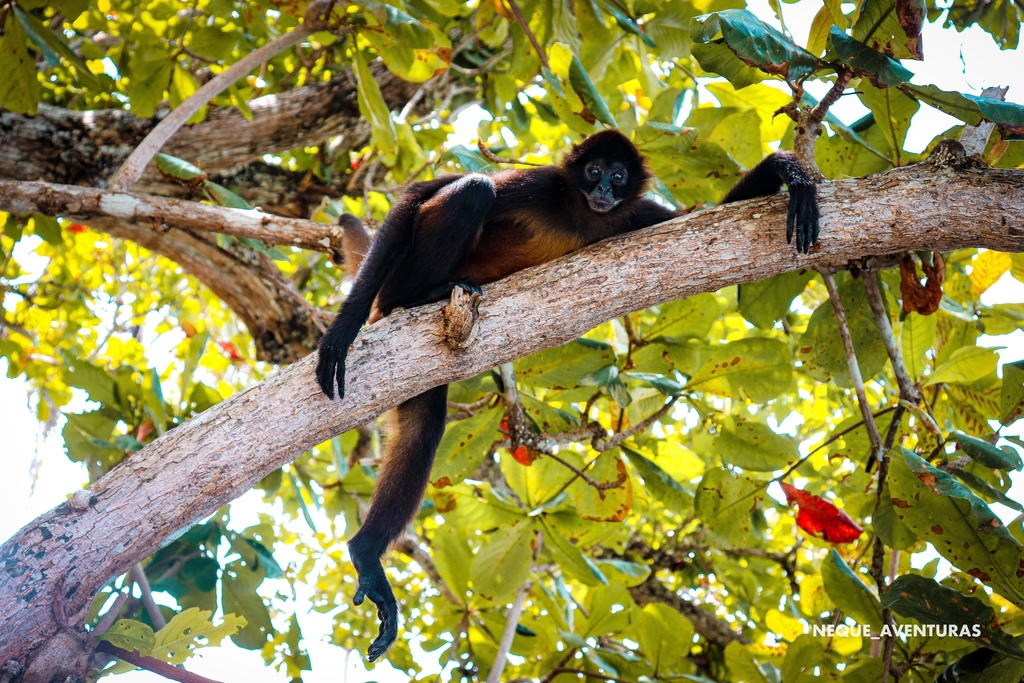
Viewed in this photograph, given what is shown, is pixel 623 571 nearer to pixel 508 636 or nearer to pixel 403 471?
pixel 508 636

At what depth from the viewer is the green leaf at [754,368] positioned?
3.24 meters

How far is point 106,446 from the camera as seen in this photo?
3586 mm

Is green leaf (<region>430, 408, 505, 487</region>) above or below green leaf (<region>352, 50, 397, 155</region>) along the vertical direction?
below

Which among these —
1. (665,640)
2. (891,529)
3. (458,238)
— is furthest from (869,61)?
(665,640)

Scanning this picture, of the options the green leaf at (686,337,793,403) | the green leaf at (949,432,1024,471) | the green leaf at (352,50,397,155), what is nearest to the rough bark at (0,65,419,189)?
the green leaf at (352,50,397,155)

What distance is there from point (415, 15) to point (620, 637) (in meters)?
3.05

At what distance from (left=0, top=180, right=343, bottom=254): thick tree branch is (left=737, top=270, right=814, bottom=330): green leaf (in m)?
2.06

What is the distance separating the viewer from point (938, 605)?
8.24ft

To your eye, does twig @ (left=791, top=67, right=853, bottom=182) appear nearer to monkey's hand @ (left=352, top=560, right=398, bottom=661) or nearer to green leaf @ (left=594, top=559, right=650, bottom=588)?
green leaf @ (left=594, top=559, right=650, bottom=588)

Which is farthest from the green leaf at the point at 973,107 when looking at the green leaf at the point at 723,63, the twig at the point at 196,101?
the twig at the point at 196,101

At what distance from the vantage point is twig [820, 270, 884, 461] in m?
3.02

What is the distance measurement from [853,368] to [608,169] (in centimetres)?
149

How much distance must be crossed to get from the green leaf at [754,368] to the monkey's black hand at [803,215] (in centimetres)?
80

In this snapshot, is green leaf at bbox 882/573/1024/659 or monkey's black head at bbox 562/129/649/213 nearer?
green leaf at bbox 882/573/1024/659
